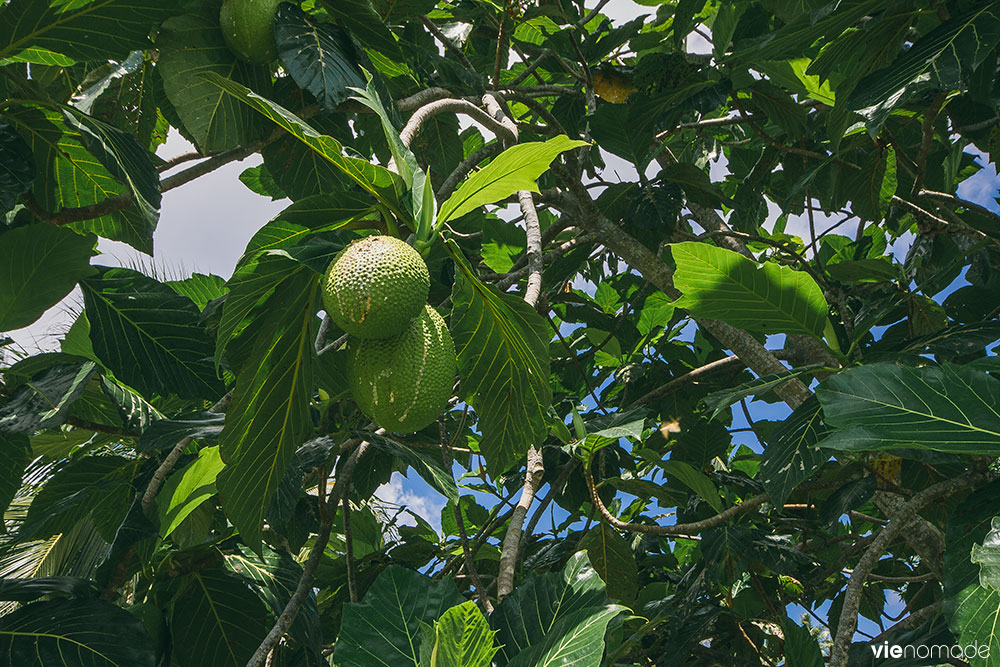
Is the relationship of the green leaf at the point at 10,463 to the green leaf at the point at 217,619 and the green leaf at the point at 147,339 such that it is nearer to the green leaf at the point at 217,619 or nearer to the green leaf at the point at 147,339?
the green leaf at the point at 147,339

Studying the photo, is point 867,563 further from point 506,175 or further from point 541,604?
point 506,175

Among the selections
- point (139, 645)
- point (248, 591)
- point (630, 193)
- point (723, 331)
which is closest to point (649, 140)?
point (630, 193)

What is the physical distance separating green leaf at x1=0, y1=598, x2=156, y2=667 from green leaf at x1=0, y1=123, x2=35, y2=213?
66 cm

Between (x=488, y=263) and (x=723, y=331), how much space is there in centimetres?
90

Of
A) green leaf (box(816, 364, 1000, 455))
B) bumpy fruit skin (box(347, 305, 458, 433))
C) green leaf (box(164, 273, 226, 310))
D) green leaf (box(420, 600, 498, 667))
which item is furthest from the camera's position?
green leaf (box(164, 273, 226, 310))

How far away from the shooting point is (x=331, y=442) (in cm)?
163

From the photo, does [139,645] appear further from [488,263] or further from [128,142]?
[488,263]

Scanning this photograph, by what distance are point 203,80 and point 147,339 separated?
0.47 meters

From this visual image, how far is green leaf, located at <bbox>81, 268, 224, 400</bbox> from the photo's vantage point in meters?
1.45

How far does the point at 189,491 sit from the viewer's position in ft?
4.59

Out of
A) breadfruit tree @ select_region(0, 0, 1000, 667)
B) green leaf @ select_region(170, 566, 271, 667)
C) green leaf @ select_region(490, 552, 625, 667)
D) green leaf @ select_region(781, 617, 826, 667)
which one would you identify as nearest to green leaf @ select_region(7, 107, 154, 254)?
breadfruit tree @ select_region(0, 0, 1000, 667)

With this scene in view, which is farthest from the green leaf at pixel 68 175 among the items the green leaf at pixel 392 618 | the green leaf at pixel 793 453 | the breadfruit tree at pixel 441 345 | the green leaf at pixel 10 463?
the green leaf at pixel 793 453

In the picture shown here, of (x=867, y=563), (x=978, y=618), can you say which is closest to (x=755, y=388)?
(x=867, y=563)

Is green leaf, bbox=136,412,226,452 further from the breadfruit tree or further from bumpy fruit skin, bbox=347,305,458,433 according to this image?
bumpy fruit skin, bbox=347,305,458,433
